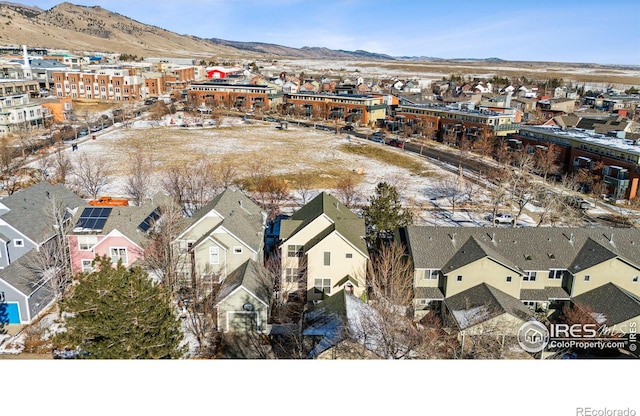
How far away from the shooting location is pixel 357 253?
1625cm

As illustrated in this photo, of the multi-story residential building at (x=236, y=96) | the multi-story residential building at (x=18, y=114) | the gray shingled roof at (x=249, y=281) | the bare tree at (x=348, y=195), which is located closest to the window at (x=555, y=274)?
the gray shingled roof at (x=249, y=281)

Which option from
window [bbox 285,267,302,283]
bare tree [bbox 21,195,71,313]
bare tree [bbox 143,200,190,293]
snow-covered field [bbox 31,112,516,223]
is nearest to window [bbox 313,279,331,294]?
window [bbox 285,267,302,283]

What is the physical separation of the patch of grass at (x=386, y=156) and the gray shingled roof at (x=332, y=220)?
19.7 m

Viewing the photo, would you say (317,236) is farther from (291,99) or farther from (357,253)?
(291,99)

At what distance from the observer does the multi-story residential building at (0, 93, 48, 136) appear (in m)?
46.3

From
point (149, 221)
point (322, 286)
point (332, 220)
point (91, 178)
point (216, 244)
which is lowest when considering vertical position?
point (322, 286)

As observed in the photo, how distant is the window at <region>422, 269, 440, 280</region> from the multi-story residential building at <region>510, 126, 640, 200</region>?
2183 centimetres

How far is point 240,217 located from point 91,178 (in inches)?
630

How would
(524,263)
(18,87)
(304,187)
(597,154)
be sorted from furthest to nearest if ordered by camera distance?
(18,87) < (597,154) < (304,187) < (524,263)

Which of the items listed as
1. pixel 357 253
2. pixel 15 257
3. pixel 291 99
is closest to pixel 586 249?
pixel 357 253

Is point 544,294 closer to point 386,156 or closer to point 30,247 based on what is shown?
point 30,247

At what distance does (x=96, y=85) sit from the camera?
71562 millimetres

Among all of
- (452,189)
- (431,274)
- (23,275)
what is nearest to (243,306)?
(431,274)

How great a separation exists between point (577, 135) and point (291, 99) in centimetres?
3808
